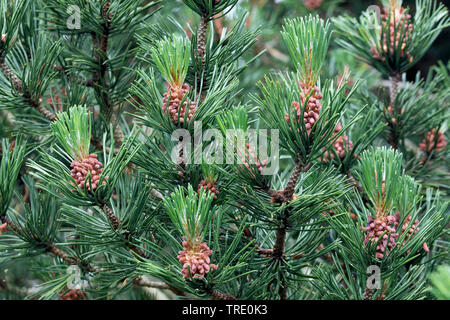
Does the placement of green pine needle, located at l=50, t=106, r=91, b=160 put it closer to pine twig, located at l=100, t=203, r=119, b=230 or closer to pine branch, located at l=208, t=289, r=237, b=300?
pine twig, located at l=100, t=203, r=119, b=230

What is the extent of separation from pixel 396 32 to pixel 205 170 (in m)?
0.36

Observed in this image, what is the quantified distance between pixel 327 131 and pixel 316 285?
184 mm

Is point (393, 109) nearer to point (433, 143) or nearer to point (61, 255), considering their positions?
point (433, 143)

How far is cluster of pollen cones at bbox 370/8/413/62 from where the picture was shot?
737mm

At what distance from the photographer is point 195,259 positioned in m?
0.50

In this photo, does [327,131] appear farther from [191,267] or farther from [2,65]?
[2,65]

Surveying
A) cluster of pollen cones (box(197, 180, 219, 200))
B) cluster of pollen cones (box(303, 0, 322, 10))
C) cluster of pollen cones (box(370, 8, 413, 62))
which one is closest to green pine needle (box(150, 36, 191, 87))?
cluster of pollen cones (box(197, 180, 219, 200))

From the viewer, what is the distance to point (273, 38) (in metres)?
1.40

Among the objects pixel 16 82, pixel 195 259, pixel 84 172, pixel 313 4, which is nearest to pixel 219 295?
pixel 195 259

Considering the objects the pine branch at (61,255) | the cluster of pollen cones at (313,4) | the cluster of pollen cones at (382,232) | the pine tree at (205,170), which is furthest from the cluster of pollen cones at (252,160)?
the cluster of pollen cones at (313,4)

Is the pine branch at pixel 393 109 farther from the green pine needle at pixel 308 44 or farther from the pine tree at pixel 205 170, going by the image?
the green pine needle at pixel 308 44

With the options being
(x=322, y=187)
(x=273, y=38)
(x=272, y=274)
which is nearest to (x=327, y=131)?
(x=322, y=187)

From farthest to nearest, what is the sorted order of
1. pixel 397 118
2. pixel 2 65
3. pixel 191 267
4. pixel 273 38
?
pixel 273 38
pixel 397 118
pixel 2 65
pixel 191 267

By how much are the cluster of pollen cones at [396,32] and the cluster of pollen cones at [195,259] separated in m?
0.41
